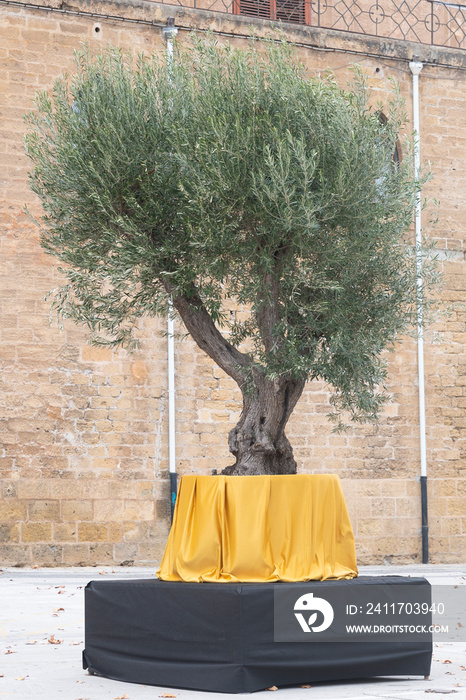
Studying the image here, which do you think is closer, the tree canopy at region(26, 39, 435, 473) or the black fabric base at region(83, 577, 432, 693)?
the black fabric base at region(83, 577, 432, 693)

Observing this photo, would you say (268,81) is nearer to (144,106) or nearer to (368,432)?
(144,106)

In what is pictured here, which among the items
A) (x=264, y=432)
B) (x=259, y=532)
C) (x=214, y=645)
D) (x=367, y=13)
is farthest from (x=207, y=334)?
(x=367, y=13)

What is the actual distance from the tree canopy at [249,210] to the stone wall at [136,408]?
5.70 m

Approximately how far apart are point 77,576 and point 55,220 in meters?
5.67

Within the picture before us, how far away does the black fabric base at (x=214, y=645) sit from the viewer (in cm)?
534

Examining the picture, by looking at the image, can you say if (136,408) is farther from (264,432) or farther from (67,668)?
(67,668)

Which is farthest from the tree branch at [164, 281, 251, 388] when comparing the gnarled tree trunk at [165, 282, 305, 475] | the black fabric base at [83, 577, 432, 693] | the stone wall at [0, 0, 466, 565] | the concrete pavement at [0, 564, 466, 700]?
the stone wall at [0, 0, 466, 565]

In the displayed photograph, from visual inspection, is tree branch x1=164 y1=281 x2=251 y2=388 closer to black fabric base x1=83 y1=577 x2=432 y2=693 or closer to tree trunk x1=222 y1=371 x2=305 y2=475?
tree trunk x1=222 y1=371 x2=305 y2=475

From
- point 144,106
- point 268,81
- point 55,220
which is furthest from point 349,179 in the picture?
point 55,220

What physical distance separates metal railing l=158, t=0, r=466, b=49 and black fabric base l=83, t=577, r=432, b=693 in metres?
10.9

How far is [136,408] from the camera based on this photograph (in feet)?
42.9

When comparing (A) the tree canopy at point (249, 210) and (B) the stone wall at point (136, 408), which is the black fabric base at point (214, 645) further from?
(B) the stone wall at point (136, 408)

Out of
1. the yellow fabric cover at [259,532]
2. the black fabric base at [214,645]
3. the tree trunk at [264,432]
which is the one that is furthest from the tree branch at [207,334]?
the black fabric base at [214,645]

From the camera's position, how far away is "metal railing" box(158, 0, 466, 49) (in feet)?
50.2
